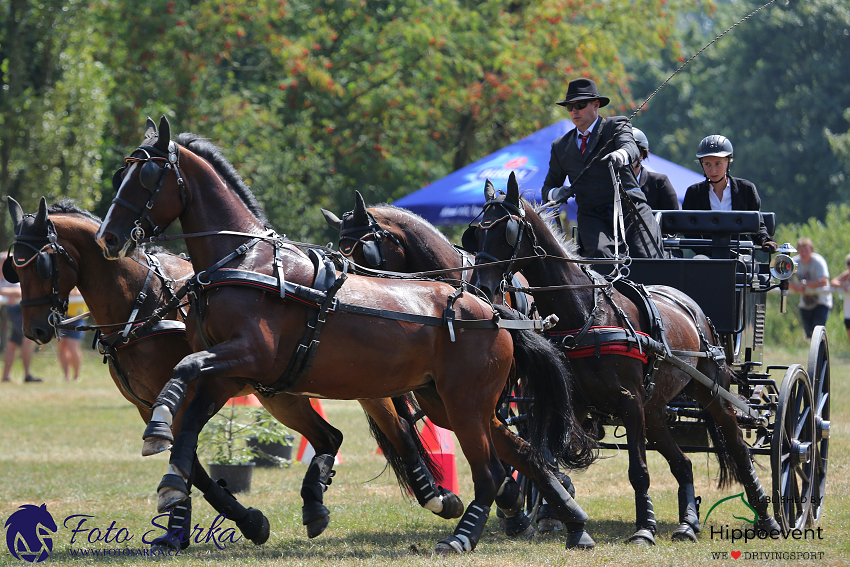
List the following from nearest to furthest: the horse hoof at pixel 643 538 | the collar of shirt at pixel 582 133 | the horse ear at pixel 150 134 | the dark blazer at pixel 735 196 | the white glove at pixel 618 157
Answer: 1. the horse ear at pixel 150 134
2. the horse hoof at pixel 643 538
3. the white glove at pixel 618 157
4. the collar of shirt at pixel 582 133
5. the dark blazer at pixel 735 196

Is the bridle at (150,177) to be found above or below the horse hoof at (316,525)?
above

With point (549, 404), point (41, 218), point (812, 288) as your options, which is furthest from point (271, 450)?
point (812, 288)

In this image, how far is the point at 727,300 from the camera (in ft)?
21.8

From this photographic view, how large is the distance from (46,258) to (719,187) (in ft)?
16.1

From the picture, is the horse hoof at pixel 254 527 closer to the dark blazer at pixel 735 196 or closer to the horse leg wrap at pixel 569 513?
the horse leg wrap at pixel 569 513

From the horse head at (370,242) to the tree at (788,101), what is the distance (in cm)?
2891

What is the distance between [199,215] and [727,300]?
356 cm

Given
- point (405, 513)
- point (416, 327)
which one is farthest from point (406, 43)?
point (416, 327)

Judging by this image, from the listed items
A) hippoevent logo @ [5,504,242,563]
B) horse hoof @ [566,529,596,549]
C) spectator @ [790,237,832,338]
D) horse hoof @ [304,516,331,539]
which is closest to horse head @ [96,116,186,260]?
hippoevent logo @ [5,504,242,563]

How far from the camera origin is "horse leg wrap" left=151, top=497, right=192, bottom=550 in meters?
5.64

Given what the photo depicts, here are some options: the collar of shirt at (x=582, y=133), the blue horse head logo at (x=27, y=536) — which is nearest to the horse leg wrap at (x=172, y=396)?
the blue horse head logo at (x=27, y=536)

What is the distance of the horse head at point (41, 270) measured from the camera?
593cm

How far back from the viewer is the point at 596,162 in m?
6.64

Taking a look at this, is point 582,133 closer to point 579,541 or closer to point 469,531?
point 579,541
